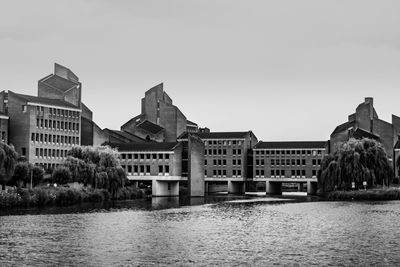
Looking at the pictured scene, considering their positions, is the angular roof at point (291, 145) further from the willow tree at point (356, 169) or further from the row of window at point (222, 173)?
the willow tree at point (356, 169)

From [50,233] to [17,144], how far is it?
8129 centimetres

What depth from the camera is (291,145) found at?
160 m

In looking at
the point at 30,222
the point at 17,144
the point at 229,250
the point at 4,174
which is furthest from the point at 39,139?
the point at 229,250

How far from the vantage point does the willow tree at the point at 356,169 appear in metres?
107

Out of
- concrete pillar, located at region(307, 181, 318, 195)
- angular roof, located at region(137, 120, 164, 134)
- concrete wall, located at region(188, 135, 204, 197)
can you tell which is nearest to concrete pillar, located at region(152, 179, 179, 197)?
concrete wall, located at region(188, 135, 204, 197)

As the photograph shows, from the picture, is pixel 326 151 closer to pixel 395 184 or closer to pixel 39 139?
pixel 395 184

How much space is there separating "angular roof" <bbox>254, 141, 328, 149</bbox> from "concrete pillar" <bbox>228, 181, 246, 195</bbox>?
956 cm

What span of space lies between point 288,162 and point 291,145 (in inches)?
150

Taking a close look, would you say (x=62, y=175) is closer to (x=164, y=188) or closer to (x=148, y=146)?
(x=164, y=188)

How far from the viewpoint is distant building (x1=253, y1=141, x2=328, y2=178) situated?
15662 centimetres

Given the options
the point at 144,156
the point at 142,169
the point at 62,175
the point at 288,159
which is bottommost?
the point at 62,175

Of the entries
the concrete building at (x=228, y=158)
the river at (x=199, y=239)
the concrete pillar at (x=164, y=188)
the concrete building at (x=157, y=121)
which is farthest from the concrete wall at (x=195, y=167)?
the river at (x=199, y=239)

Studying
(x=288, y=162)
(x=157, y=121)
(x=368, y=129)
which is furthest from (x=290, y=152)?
(x=157, y=121)

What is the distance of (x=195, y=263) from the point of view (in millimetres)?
36438
